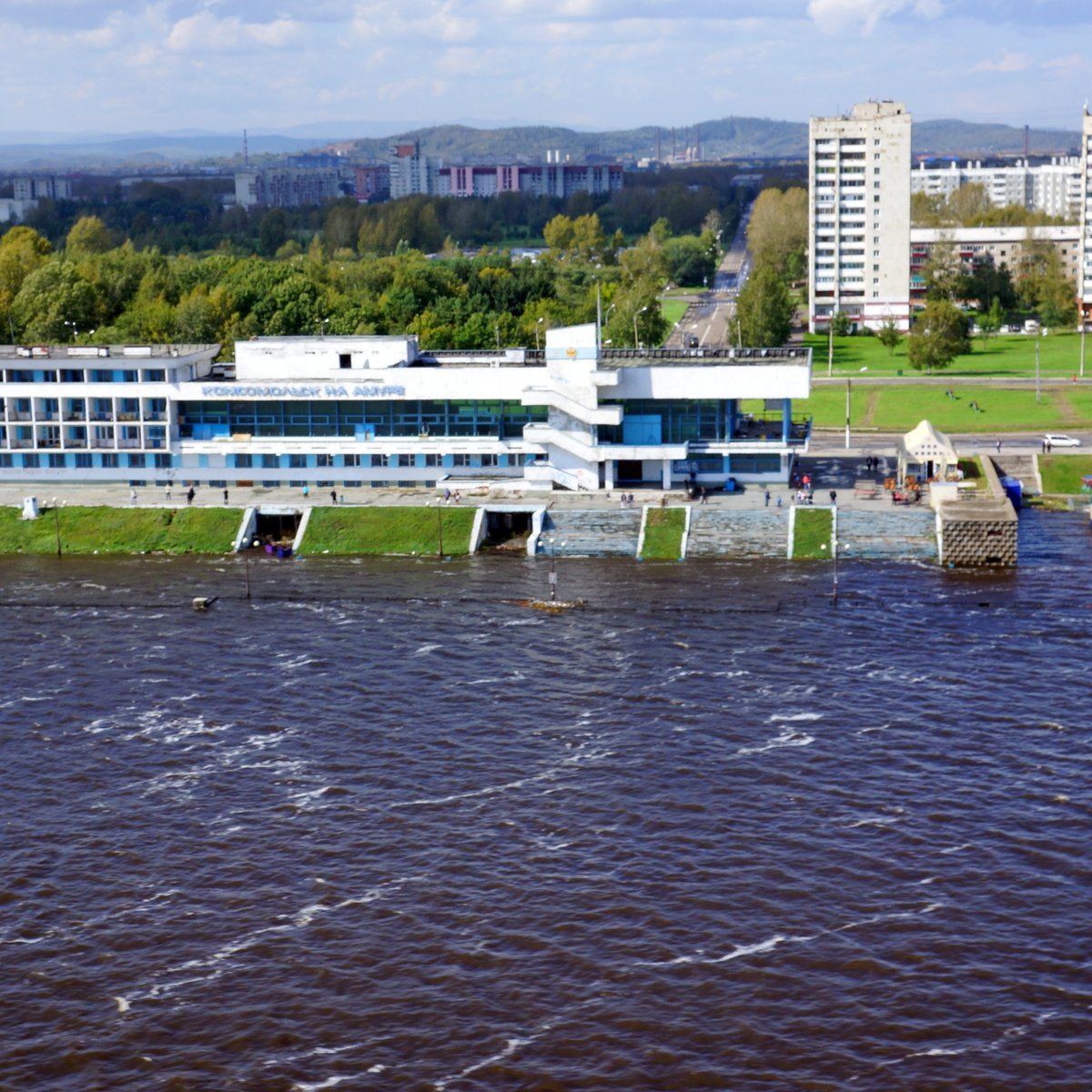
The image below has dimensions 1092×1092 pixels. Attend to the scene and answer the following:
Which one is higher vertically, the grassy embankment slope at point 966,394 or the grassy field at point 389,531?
the grassy embankment slope at point 966,394

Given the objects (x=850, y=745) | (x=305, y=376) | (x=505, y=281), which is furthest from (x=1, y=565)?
(x=505, y=281)

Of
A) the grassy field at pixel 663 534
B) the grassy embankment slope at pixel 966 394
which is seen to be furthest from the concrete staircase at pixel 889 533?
the grassy embankment slope at pixel 966 394

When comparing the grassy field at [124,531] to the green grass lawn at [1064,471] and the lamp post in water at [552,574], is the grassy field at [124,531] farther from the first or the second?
the green grass lawn at [1064,471]

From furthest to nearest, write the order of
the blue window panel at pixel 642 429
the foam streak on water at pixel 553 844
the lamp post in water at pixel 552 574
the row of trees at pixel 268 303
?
1. the row of trees at pixel 268 303
2. the blue window panel at pixel 642 429
3. the lamp post in water at pixel 552 574
4. the foam streak on water at pixel 553 844

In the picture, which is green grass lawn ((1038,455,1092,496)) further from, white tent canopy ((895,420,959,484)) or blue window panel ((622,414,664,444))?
blue window panel ((622,414,664,444))

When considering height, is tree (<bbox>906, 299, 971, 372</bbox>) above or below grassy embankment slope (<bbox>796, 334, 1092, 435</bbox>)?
A: above

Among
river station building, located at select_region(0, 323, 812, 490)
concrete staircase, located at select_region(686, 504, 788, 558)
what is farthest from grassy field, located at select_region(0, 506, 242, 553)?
concrete staircase, located at select_region(686, 504, 788, 558)

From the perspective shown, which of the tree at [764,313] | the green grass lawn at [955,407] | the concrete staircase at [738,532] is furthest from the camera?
the tree at [764,313]
